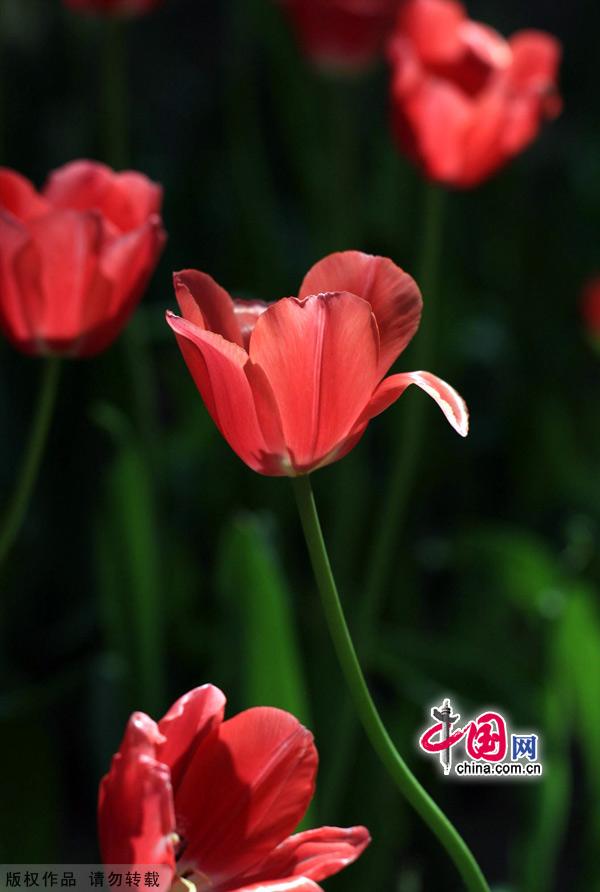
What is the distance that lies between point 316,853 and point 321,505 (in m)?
0.83

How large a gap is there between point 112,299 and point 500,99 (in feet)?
1.14

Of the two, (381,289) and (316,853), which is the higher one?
(381,289)

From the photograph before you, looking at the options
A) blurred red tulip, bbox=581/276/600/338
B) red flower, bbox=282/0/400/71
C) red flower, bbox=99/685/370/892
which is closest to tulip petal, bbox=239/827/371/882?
red flower, bbox=99/685/370/892

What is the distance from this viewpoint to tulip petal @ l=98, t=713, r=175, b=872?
1.07 ft

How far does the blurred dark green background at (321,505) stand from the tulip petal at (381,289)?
0.34 meters

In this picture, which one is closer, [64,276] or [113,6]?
[64,276]

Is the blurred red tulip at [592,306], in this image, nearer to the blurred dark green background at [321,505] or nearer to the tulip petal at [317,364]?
the blurred dark green background at [321,505]

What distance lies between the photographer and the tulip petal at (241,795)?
0.36 meters

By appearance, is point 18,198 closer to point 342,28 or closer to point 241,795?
point 241,795

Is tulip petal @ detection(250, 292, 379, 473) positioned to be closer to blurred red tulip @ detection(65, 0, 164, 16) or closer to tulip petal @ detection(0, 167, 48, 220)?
tulip petal @ detection(0, 167, 48, 220)

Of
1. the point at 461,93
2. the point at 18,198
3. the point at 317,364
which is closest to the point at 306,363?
the point at 317,364

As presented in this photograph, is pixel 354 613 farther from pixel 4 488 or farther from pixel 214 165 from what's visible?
pixel 214 165

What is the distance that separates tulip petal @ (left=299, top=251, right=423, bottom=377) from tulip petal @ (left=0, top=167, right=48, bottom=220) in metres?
0.19

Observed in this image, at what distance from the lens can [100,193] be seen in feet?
1.91
